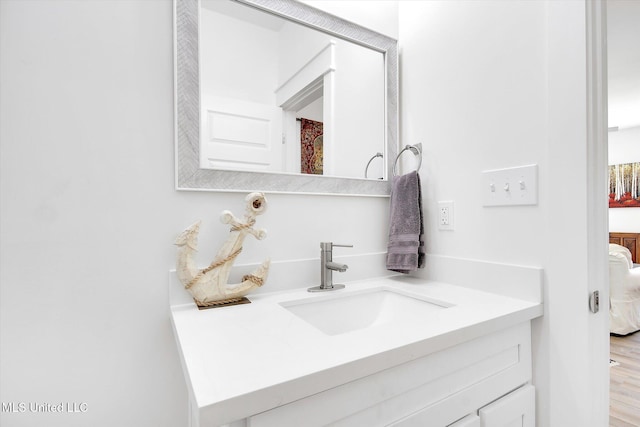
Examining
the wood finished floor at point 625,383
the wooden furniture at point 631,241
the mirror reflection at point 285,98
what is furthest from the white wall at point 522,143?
the wooden furniture at point 631,241

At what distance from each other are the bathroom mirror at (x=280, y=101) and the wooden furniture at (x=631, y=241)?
5878mm

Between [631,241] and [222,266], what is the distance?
666 cm

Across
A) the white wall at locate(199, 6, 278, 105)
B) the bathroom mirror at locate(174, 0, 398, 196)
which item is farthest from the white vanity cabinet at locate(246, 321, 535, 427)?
the white wall at locate(199, 6, 278, 105)

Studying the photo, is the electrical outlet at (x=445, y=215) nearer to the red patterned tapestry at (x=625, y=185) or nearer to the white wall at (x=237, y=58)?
the white wall at (x=237, y=58)

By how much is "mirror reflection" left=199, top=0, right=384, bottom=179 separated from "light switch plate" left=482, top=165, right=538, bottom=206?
0.44 meters

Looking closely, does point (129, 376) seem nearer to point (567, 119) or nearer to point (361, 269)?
point (361, 269)

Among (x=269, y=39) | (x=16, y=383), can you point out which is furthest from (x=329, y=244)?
(x=16, y=383)

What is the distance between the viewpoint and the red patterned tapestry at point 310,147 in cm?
117

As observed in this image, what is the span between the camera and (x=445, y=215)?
1191mm

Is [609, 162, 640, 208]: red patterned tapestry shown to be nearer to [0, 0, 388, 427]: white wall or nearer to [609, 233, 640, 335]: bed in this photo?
[609, 233, 640, 335]: bed

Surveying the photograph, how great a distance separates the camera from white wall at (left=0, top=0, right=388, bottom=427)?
0.76m

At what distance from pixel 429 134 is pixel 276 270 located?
809 mm

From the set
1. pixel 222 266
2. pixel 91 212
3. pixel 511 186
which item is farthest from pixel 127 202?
pixel 511 186

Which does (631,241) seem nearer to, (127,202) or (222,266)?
(222,266)
